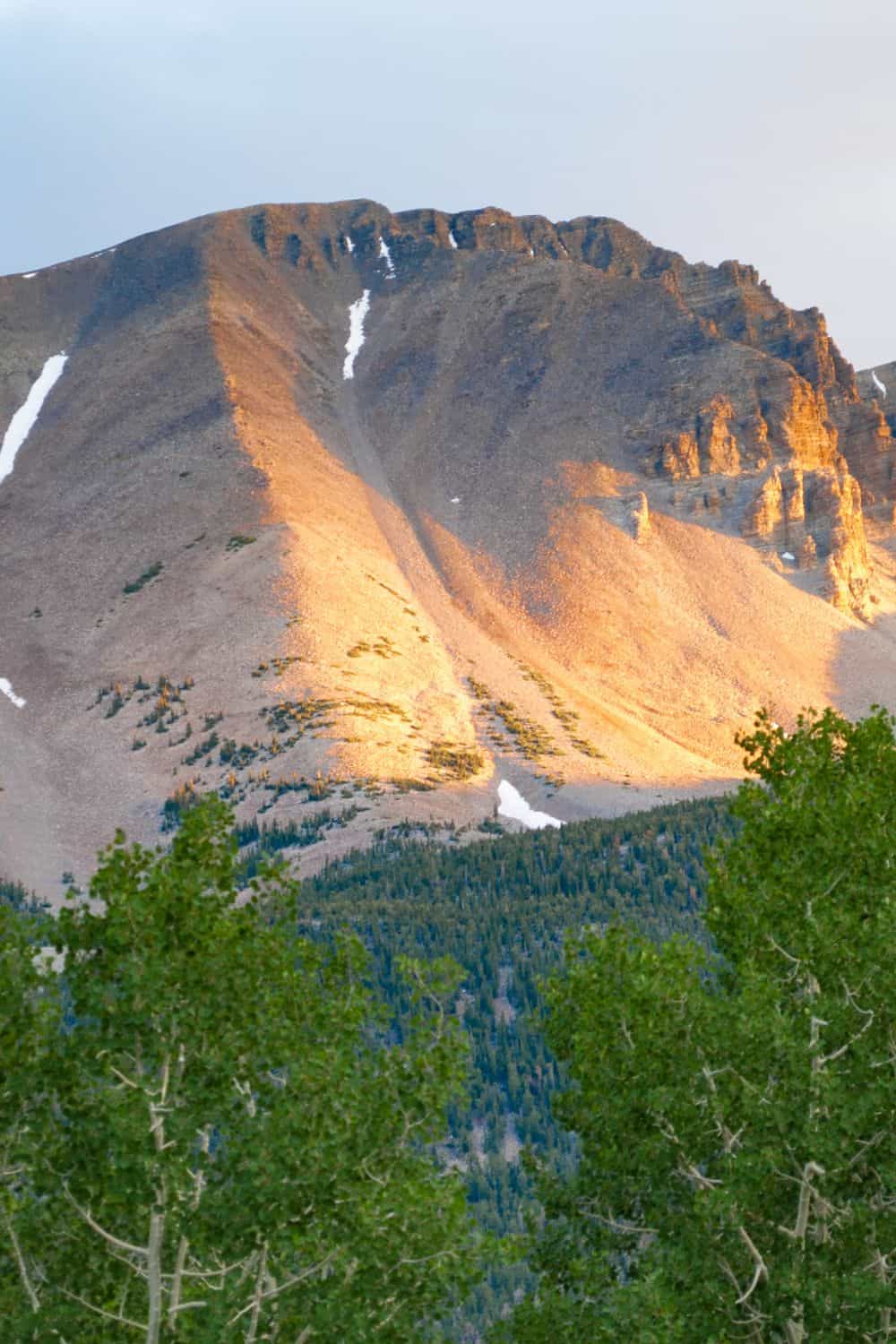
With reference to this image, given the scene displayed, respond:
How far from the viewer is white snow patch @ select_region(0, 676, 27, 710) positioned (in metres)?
122

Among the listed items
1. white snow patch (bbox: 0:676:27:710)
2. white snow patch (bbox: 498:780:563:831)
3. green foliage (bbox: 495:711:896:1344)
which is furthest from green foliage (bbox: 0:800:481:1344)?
white snow patch (bbox: 0:676:27:710)

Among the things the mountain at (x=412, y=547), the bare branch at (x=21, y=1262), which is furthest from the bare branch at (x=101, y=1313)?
the mountain at (x=412, y=547)

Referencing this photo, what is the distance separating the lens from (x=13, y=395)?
176 meters

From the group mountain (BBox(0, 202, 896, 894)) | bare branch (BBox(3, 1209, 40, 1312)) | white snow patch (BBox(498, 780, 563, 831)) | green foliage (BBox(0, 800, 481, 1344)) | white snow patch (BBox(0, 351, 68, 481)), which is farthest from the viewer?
white snow patch (BBox(0, 351, 68, 481))

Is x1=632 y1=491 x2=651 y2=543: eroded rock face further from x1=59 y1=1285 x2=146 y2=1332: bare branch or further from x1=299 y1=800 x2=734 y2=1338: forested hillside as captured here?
x1=59 y1=1285 x2=146 y2=1332: bare branch

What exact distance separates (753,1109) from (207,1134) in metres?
5.33

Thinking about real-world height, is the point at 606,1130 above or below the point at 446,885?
above

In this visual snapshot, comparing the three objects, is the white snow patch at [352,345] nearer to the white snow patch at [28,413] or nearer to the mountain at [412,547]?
the mountain at [412,547]

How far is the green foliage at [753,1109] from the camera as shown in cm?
1509

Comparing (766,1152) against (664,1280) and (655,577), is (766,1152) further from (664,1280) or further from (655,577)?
(655,577)

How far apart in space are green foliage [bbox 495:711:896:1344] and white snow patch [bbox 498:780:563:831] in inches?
3192

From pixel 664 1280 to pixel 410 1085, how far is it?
3575mm

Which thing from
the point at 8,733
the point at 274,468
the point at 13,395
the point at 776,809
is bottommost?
the point at 8,733

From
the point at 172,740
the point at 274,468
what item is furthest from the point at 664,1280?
the point at 274,468
